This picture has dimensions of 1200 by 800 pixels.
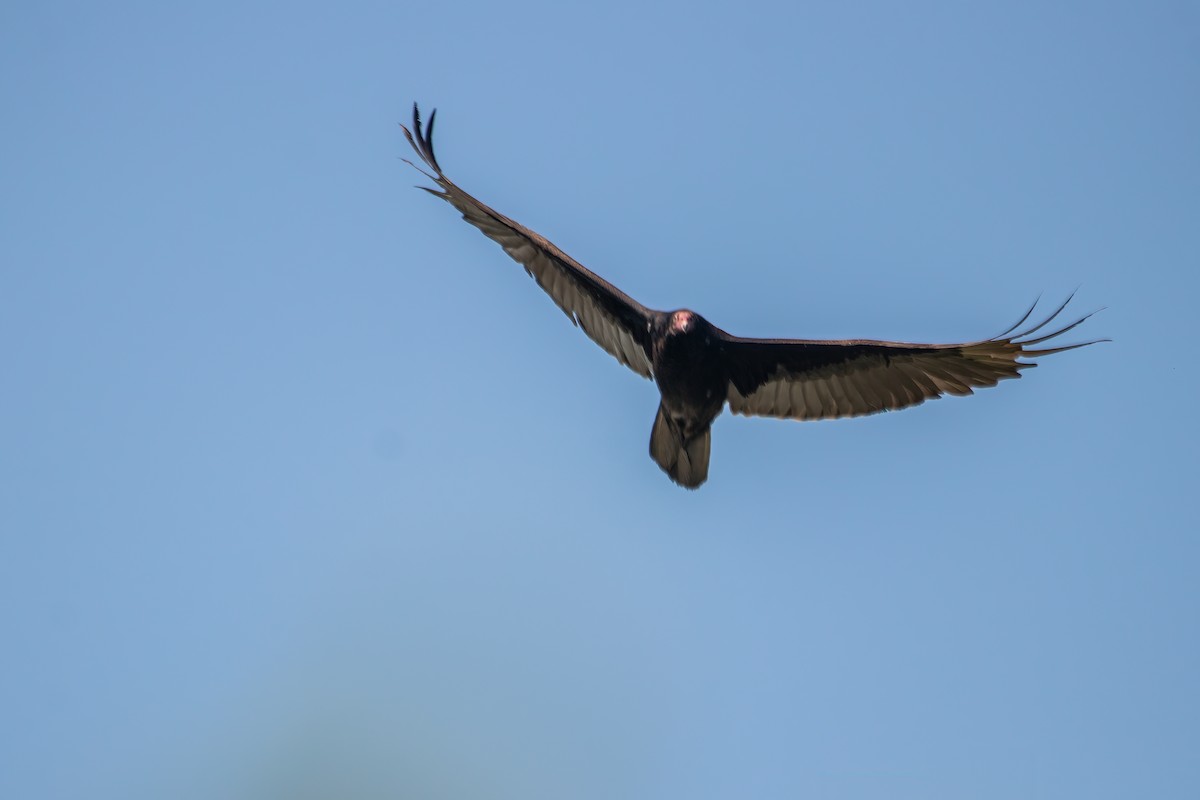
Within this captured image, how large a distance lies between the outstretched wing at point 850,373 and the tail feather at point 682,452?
73 cm

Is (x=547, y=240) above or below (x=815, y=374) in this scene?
above

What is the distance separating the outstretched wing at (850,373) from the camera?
13070 mm

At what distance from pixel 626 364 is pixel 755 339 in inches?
59.0

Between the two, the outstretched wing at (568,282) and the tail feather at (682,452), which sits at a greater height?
the outstretched wing at (568,282)

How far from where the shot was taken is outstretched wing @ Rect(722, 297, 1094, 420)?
42.9ft

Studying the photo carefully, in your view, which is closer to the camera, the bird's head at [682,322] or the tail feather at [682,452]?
the bird's head at [682,322]

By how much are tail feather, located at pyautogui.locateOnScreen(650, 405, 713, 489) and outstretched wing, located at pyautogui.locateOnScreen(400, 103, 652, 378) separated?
2.45 feet

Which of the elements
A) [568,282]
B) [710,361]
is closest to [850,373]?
[710,361]

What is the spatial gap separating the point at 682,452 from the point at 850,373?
1.95 metres

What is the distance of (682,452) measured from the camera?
13.6 metres

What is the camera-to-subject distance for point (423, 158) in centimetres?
1376

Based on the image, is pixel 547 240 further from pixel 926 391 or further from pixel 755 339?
pixel 926 391

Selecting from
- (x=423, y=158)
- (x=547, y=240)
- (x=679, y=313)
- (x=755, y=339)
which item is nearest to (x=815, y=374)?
(x=755, y=339)

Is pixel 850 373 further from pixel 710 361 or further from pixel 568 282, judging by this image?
pixel 568 282
